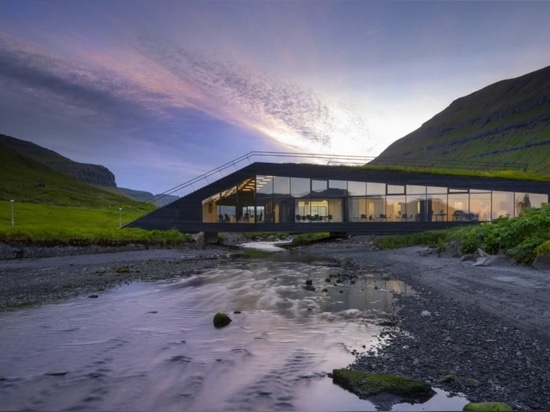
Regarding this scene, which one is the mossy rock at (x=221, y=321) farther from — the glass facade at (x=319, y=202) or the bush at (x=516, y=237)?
the glass facade at (x=319, y=202)

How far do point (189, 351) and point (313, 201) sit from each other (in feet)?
122

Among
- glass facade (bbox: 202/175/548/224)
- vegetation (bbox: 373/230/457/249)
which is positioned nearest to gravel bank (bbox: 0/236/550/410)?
vegetation (bbox: 373/230/457/249)

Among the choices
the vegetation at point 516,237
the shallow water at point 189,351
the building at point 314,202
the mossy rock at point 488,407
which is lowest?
the shallow water at point 189,351

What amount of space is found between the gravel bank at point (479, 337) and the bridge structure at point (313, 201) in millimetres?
27076

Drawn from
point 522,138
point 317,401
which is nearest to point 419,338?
point 317,401

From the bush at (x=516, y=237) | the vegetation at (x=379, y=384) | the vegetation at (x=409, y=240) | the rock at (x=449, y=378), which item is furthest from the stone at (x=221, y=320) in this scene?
the vegetation at (x=409, y=240)

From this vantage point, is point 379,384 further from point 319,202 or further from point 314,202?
point 319,202

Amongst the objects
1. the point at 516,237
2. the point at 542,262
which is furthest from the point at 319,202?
the point at 542,262

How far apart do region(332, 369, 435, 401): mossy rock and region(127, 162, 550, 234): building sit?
3806cm

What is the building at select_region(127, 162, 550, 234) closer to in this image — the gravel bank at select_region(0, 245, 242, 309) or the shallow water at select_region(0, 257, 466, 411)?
the gravel bank at select_region(0, 245, 242, 309)

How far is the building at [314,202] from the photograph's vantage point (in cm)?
4456

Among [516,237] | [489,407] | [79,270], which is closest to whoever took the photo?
[489,407]

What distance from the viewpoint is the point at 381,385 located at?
23.1 ft

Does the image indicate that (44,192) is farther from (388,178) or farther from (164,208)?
(388,178)
